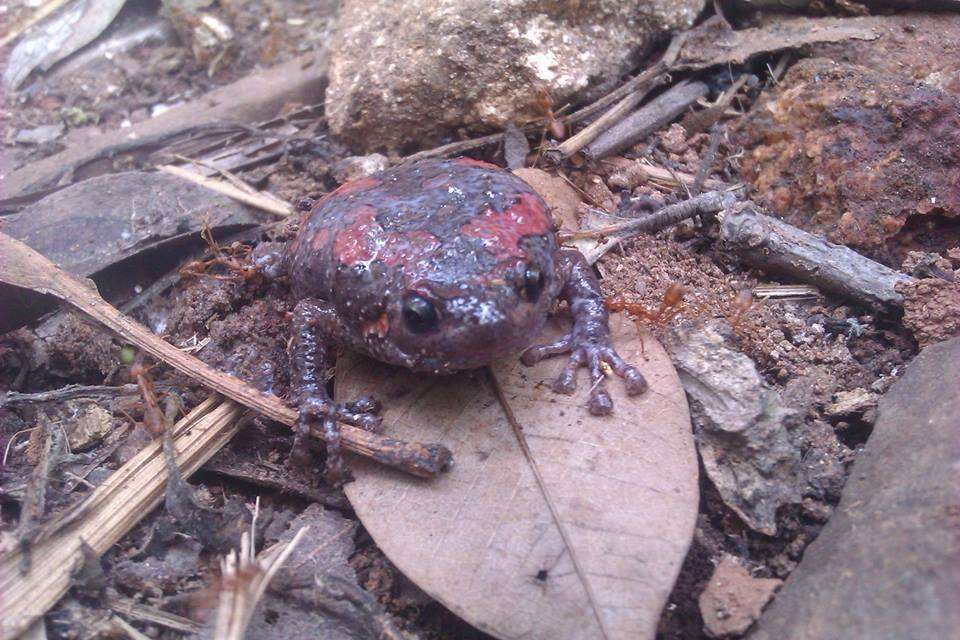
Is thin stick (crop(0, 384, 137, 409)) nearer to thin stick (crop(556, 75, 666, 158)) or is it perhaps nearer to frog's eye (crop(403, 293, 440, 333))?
frog's eye (crop(403, 293, 440, 333))

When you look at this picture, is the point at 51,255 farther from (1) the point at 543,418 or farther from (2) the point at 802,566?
(2) the point at 802,566

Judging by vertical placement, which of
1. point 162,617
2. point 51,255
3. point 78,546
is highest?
point 51,255

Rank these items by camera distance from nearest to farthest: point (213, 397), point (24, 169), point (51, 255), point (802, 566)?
point (802, 566), point (213, 397), point (51, 255), point (24, 169)

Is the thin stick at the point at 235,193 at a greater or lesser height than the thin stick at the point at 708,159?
greater

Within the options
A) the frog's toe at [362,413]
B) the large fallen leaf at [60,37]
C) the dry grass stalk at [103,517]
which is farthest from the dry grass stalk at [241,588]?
the large fallen leaf at [60,37]

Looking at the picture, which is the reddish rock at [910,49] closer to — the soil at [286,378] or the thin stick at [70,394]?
the soil at [286,378]

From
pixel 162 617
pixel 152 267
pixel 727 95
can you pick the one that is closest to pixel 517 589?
pixel 162 617
